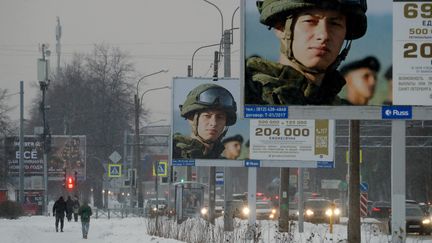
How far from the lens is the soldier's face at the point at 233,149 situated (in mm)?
37438

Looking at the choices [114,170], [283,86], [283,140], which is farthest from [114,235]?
[114,170]

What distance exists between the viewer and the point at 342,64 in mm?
20484

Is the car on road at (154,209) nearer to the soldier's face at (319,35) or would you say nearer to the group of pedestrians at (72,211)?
the group of pedestrians at (72,211)

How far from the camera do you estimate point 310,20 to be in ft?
66.4

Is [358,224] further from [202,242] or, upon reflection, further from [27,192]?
[27,192]

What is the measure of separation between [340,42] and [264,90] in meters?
2.02

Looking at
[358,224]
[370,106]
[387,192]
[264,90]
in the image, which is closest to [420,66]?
[370,106]

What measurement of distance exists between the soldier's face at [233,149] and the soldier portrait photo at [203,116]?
25 cm

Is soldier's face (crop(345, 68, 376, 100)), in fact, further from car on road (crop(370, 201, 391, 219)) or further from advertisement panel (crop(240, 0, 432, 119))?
car on road (crop(370, 201, 391, 219))

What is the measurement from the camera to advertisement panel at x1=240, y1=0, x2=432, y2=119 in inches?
798

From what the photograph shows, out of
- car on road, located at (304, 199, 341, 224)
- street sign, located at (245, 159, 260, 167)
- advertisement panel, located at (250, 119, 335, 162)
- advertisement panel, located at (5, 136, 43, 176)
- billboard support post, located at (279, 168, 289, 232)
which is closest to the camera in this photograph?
street sign, located at (245, 159, 260, 167)

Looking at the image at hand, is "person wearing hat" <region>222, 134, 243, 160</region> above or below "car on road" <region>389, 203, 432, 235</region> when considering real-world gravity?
above

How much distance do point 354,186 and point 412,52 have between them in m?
6.43

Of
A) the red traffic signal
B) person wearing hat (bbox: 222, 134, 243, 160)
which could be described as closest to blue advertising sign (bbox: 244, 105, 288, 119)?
person wearing hat (bbox: 222, 134, 243, 160)
